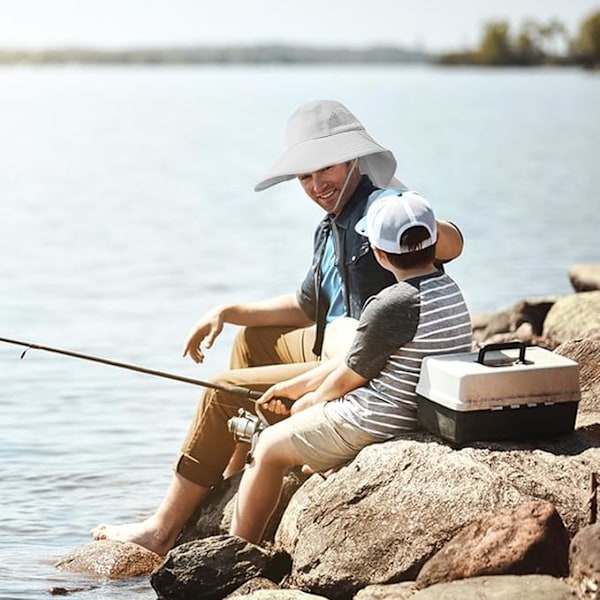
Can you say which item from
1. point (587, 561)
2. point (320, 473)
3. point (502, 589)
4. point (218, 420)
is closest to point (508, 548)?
point (502, 589)

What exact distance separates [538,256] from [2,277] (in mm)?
4908

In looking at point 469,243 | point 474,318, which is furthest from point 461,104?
point 474,318

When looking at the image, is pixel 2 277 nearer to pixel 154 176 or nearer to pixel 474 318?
pixel 474 318

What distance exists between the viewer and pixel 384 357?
214 inches

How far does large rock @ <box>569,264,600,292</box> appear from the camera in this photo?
36.9 feet

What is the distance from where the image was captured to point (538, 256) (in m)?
16.8

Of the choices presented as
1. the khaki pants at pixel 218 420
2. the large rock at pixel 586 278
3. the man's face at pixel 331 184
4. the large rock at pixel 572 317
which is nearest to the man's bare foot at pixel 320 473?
the khaki pants at pixel 218 420

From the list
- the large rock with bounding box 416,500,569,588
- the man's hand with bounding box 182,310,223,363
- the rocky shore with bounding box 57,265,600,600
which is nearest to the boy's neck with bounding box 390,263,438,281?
the rocky shore with bounding box 57,265,600,600

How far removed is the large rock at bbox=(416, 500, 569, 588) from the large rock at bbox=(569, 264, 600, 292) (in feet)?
20.3

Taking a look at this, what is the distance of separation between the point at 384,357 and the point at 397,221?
1.36 feet

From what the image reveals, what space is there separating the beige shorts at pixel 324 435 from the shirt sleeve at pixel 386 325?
0.20m

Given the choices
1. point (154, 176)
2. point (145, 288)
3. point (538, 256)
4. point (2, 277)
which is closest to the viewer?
point (145, 288)

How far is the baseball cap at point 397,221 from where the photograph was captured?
536 cm

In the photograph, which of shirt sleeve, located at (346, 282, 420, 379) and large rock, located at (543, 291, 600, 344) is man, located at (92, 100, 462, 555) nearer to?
shirt sleeve, located at (346, 282, 420, 379)
